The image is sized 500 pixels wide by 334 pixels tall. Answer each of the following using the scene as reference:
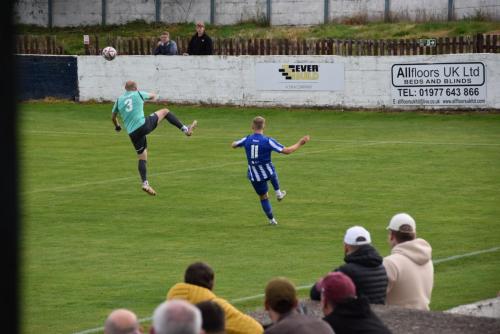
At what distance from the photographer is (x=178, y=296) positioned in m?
7.19

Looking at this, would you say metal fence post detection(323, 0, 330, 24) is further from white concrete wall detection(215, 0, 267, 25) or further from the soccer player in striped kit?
the soccer player in striped kit

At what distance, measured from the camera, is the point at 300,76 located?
1389 inches

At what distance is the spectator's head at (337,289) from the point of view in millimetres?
6250

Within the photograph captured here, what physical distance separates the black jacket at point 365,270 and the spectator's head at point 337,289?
6.20 ft

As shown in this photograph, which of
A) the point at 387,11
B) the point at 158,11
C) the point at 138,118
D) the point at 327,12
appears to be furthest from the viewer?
the point at 158,11

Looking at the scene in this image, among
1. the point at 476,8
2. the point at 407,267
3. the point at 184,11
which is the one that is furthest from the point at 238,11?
the point at 407,267

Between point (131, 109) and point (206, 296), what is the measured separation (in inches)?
607

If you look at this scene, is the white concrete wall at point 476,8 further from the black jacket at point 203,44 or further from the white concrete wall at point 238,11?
the black jacket at point 203,44

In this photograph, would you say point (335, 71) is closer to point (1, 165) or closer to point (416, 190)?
point (416, 190)

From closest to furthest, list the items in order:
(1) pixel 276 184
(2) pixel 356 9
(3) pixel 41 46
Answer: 1. (1) pixel 276 184
2. (3) pixel 41 46
3. (2) pixel 356 9

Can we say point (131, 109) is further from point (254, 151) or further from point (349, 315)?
point (349, 315)

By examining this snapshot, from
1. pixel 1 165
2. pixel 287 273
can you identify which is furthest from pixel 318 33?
pixel 1 165

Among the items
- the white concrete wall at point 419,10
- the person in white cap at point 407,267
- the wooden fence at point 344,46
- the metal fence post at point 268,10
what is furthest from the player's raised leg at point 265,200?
the metal fence post at point 268,10

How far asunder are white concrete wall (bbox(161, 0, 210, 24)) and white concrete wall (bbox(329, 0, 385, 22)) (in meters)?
7.88
